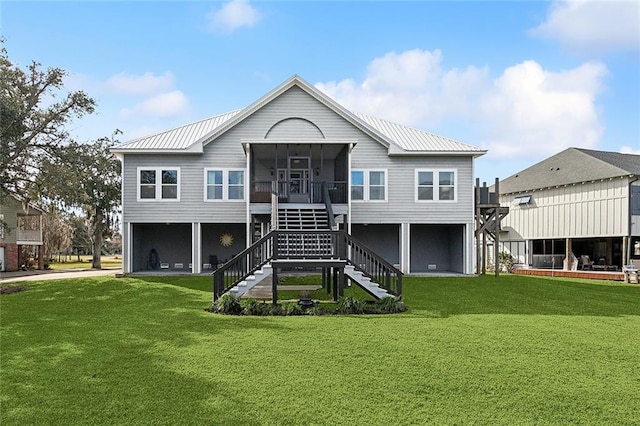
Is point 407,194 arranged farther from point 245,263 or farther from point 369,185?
point 245,263

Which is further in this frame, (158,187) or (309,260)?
(158,187)

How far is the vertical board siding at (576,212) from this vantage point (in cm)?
2475

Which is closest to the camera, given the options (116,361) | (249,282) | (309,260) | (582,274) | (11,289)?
(116,361)

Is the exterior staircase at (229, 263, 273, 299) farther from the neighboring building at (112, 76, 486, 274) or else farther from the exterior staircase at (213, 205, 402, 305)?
the neighboring building at (112, 76, 486, 274)

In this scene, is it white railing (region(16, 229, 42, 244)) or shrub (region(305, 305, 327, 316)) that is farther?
white railing (region(16, 229, 42, 244))

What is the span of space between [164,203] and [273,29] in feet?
31.9

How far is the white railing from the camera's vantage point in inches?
1208

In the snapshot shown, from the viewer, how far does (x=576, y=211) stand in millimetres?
27344

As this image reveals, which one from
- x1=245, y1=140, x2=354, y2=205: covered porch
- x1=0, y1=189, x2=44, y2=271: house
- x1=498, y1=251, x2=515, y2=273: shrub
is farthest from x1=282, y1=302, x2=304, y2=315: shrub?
x1=0, y1=189, x2=44, y2=271: house

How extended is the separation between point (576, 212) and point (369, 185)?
14585 millimetres

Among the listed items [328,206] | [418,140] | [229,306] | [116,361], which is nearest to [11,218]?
[328,206]

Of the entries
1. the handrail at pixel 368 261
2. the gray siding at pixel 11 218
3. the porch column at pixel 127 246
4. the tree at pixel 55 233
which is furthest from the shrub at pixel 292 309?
the tree at pixel 55 233

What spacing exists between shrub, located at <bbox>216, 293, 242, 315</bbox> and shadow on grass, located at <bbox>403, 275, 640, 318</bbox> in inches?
170

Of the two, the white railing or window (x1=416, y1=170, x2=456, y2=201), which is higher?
window (x1=416, y1=170, x2=456, y2=201)
